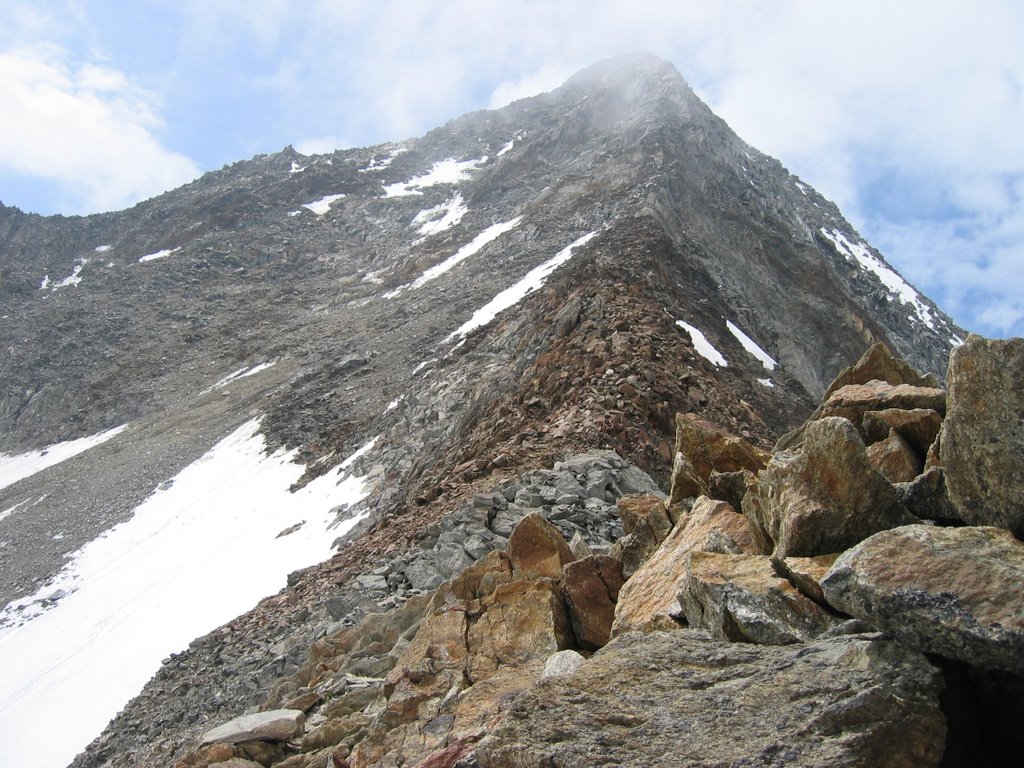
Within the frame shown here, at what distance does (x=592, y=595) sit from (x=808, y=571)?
2.97 m

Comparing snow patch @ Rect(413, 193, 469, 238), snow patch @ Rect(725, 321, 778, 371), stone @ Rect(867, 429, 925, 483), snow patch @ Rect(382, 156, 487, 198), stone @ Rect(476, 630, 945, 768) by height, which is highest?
snow patch @ Rect(382, 156, 487, 198)

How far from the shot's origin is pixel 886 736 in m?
3.66

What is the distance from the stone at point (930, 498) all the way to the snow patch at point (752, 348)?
2096 centimetres

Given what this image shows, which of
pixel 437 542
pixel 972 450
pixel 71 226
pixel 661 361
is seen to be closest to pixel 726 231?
pixel 661 361

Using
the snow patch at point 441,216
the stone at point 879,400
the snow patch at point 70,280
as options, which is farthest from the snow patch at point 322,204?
the stone at point 879,400

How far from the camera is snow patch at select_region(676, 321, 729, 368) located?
20578 mm

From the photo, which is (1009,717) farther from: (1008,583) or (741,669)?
(741,669)

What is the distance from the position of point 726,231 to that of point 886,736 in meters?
43.1

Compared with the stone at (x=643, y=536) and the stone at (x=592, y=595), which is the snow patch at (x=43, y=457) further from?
the stone at (x=592, y=595)

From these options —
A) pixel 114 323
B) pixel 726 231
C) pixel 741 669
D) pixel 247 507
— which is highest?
pixel 114 323

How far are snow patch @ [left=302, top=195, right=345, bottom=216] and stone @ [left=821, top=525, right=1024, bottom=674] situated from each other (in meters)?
90.1

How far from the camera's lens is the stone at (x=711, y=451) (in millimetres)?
8781

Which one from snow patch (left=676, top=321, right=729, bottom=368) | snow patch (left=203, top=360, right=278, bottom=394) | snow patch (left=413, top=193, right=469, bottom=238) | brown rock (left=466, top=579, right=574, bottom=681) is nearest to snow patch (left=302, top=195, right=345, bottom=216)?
snow patch (left=413, top=193, right=469, bottom=238)

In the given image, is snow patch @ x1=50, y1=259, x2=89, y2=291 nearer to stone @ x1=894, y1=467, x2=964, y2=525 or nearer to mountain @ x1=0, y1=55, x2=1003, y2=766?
mountain @ x1=0, y1=55, x2=1003, y2=766
